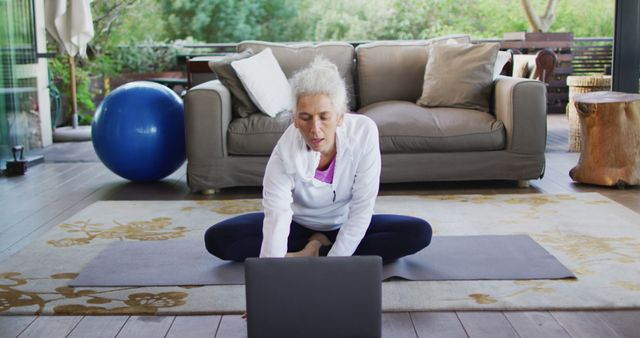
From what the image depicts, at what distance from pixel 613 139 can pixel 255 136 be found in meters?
2.03

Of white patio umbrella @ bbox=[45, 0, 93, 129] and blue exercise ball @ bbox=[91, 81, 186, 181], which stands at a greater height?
white patio umbrella @ bbox=[45, 0, 93, 129]

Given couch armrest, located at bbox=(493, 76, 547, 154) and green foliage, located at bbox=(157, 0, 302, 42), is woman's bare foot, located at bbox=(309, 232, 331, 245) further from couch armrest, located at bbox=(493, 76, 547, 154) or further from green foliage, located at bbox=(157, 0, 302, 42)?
green foliage, located at bbox=(157, 0, 302, 42)

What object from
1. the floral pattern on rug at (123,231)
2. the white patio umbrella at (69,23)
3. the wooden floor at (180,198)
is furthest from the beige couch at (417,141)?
the white patio umbrella at (69,23)

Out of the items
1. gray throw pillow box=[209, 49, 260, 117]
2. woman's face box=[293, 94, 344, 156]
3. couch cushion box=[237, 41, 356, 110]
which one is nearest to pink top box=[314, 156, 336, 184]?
woman's face box=[293, 94, 344, 156]

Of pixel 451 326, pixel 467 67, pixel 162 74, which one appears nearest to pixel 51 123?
pixel 162 74

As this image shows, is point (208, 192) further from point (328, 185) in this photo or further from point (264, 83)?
point (328, 185)

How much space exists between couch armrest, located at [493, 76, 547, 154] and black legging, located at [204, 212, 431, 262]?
1724 mm

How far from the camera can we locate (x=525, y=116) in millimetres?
4355

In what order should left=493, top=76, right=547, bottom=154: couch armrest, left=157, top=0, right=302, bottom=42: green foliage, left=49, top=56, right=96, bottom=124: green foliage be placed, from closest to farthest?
left=493, top=76, right=547, bottom=154: couch armrest, left=49, top=56, right=96, bottom=124: green foliage, left=157, top=0, right=302, bottom=42: green foliage

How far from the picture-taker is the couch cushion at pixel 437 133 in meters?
4.36

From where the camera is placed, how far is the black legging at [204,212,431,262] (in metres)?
2.82

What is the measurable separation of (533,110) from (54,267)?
8.86ft

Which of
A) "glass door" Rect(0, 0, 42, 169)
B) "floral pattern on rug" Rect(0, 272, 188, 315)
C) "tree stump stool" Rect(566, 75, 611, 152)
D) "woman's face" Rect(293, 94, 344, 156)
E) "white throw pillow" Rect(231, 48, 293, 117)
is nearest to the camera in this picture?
"woman's face" Rect(293, 94, 344, 156)

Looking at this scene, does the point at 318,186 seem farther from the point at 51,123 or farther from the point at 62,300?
the point at 51,123
